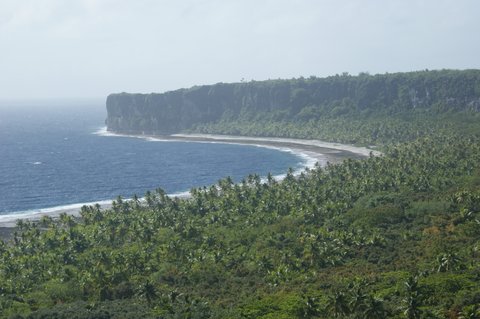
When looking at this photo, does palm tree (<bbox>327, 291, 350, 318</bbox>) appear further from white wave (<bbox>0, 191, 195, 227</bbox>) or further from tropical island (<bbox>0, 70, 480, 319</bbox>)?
white wave (<bbox>0, 191, 195, 227</bbox>)

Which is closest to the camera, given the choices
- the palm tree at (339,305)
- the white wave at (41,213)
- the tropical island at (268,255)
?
the palm tree at (339,305)

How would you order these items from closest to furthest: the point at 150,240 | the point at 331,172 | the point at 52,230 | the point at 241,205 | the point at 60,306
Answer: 1. the point at 60,306
2. the point at 150,240
3. the point at 52,230
4. the point at 241,205
5. the point at 331,172

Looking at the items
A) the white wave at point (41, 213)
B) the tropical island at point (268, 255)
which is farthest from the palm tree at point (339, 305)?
the white wave at point (41, 213)

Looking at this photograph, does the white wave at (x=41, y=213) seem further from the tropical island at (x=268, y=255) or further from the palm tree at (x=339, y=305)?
the palm tree at (x=339, y=305)

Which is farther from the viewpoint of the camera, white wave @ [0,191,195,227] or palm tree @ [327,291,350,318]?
white wave @ [0,191,195,227]

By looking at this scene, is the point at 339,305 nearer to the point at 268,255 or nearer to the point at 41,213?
the point at 268,255

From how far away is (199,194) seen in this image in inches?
5723

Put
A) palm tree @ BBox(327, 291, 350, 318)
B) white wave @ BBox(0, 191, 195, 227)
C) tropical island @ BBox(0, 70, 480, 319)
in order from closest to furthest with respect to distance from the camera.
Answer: palm tree @ BBox(327, 291, 350, 318) < tropical island @ BBox(0, 70, 480, 319) < white wave @ BBox(0, 191, 195, 227)

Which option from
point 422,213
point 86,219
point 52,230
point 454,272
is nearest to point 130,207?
point 86,219

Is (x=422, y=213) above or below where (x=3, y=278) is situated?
above

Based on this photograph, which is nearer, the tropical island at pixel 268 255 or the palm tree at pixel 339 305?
the palm tree at pixel 339 305

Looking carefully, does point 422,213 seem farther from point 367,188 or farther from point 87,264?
point 87,264

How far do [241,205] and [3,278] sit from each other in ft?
178

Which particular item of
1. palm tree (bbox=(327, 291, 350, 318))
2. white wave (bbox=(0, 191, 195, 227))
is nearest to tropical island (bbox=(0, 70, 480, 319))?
palm tree (bbox=(327, 291, 350, 318))
